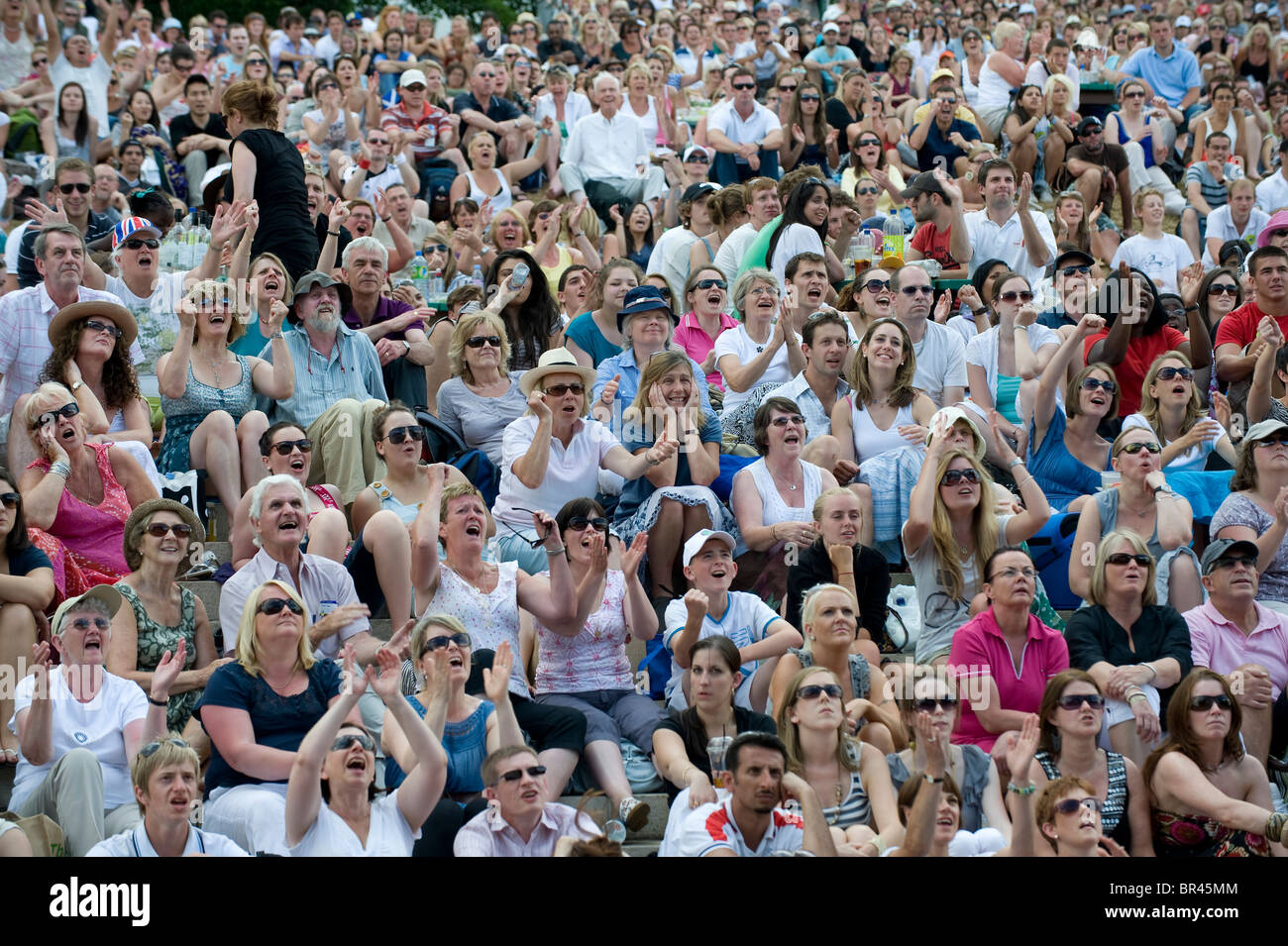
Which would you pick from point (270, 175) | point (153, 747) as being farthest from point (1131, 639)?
point (270, 175)

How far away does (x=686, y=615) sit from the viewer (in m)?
6.93

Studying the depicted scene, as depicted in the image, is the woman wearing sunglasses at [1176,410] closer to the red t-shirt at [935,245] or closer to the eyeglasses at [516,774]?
the red t-shirt at [935,245]

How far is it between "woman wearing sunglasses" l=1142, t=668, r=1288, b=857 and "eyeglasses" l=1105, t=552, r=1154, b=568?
592mm

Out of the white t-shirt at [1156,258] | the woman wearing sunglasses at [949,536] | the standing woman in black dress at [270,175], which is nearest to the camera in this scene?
the woman wearing sunglasses at [949,536]

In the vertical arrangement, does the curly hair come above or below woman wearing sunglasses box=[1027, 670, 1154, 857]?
above

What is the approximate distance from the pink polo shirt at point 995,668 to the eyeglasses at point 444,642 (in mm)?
1847

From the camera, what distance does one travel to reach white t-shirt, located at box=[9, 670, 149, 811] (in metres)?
6.08

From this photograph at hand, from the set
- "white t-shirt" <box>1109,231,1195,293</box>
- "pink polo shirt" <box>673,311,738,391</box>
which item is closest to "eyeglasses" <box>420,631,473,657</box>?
"pink polo shirt" <box>673,311,738,391</box>

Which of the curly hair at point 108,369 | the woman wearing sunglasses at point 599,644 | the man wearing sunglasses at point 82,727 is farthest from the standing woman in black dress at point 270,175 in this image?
the man wearing sunglasses at point 82,727

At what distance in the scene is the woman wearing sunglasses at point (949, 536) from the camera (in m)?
7.38

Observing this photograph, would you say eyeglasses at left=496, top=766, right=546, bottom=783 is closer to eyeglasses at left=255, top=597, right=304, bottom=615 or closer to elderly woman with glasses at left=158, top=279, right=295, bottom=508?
eyeglasses at left=255, top=597, right=304, bottom=615
